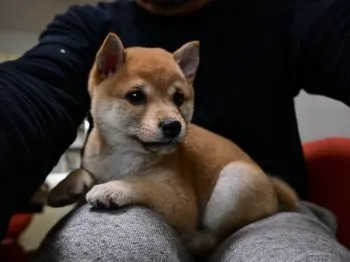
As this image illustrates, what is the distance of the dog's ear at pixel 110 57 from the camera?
0.81 m

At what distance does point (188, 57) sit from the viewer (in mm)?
894

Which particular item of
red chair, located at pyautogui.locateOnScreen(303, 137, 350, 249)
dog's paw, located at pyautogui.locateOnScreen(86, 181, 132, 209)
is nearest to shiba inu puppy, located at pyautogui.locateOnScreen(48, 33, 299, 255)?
dog's paw, located at pyautogui.locateOnScreen(86, 181, 132, 209)

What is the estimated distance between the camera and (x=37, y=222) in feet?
5.73

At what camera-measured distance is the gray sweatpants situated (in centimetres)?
67

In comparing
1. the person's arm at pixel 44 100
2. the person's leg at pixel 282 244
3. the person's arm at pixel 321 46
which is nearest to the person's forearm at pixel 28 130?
the person's arm at pixel 44 100

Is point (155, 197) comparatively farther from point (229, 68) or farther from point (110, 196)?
point (229, 68)

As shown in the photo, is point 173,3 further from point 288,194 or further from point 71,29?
point 288,194

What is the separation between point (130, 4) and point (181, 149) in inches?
14.7

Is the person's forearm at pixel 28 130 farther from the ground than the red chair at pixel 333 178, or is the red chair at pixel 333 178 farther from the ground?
the person's forearm at pixel 28 130

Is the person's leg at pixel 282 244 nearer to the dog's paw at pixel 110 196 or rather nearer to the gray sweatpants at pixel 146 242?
the gray sweatpants at pixel 146 242

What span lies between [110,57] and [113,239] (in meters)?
0.31

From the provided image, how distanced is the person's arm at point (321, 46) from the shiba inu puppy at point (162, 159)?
9.4 inches

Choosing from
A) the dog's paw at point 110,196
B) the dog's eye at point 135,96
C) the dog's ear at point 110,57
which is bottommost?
the dog's paw at point 110,196

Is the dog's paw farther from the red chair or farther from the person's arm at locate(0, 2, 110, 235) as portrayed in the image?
the red chair
